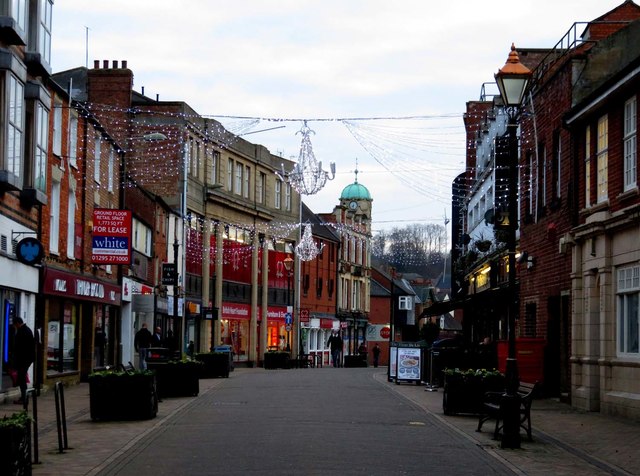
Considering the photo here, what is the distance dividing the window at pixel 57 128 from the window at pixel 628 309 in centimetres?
1415

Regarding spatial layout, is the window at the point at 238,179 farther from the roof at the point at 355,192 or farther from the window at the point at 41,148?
the window at the point at 41,148

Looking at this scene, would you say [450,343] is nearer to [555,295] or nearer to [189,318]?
[555,295]

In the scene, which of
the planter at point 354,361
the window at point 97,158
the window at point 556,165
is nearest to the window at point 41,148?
the window at point 97,158

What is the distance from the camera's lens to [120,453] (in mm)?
14398

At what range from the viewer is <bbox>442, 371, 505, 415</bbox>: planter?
811 inches

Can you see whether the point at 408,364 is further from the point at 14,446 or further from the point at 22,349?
the point at 14,446

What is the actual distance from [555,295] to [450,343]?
11.6 m

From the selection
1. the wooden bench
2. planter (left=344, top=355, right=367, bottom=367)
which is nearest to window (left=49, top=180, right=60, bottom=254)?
the wooden bench

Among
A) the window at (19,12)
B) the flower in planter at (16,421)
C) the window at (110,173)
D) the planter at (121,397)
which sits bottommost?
the planter at (121,397)

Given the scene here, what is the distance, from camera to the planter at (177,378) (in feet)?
82.4

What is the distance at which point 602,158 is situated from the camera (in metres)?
23.2

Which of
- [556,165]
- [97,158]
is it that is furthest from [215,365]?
[556,165]

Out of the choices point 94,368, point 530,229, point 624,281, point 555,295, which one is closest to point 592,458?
point 624,281

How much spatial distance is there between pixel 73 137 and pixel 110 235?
9.25 feet
